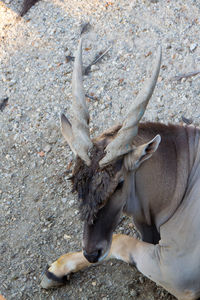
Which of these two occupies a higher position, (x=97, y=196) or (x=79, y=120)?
(x=79, y=120)

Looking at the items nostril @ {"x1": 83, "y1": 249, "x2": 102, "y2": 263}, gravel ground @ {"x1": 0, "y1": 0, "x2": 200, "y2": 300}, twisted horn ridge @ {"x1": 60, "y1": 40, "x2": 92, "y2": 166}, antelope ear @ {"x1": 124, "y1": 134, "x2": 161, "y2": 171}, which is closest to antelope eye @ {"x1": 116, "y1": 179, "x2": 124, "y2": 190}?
antelope ear @ {"x1": 124, "y1": 134, "x2": 161, "y2": 171}

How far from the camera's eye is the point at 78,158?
3551mm

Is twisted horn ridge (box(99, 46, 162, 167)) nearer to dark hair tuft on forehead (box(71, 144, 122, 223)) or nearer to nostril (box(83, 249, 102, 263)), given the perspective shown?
dark hair tuft on forehead (box(71, 144, 122, 223))

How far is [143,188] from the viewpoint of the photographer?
3.78 meters

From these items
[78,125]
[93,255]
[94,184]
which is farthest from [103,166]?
[93,255]

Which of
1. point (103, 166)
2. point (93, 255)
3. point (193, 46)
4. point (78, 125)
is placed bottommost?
point (193, 46)

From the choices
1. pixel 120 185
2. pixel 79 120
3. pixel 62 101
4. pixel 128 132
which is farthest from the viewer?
pixel 62 101

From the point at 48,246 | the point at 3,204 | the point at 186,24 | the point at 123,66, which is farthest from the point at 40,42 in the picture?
the point at 48,246

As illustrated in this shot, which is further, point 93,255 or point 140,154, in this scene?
point 93,255

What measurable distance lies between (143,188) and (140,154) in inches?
17.1

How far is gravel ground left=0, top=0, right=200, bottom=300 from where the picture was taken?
15.4ft

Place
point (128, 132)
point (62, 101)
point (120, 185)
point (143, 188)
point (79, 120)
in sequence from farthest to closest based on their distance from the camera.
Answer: point (62, 101)
point (143, 188)
point (79, 120)
point (120, 185)
point (128, 132)

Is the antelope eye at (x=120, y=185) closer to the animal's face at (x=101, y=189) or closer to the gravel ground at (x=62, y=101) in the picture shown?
the animal's face at (x=101, y=189)

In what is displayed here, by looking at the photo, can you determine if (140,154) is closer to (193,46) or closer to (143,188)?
(143,188)
